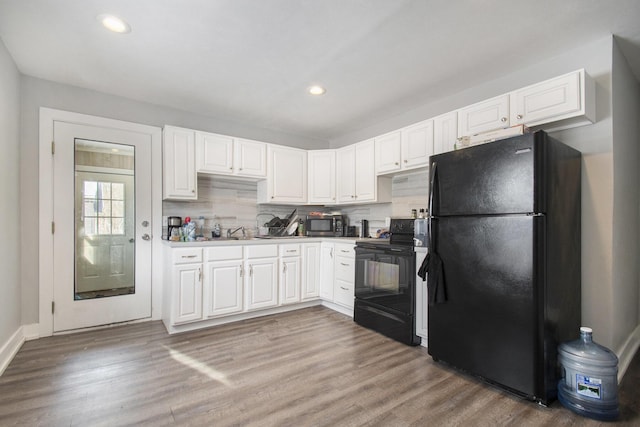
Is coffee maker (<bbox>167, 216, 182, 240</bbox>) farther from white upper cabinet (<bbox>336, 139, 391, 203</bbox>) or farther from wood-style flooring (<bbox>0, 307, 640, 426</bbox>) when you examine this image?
white upper cabinet (<bbox>336, 139, 391, 203</bbox>)

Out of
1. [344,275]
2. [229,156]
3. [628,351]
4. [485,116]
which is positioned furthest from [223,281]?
[628,351]

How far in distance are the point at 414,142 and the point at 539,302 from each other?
76.4 inches

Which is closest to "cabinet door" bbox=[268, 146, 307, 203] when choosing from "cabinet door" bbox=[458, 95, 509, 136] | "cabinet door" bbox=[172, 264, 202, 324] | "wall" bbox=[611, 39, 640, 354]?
"cabinet door" bbox=[172, 264, 202, 324]

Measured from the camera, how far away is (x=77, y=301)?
3.07m

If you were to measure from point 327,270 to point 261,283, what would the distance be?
878 millimetres

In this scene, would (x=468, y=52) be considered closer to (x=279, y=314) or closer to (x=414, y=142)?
(x=414, y=142)

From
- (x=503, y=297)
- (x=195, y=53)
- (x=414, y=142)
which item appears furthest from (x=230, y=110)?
(x=503, y=297)

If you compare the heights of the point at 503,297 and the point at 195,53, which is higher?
the point at 195,53

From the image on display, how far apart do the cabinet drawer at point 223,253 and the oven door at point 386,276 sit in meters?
1.35

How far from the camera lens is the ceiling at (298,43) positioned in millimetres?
1930

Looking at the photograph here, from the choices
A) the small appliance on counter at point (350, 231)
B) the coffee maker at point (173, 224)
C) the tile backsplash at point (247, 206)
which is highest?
the tile backsplash at point (247, 206)

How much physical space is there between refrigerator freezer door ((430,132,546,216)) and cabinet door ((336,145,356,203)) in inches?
66.6

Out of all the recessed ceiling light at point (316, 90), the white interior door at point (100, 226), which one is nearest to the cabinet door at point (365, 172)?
the recessed ceiling light at point (316, 90)

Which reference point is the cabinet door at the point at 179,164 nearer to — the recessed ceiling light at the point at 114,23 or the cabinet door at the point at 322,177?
the recessed ceiling light at the point at 114,23
